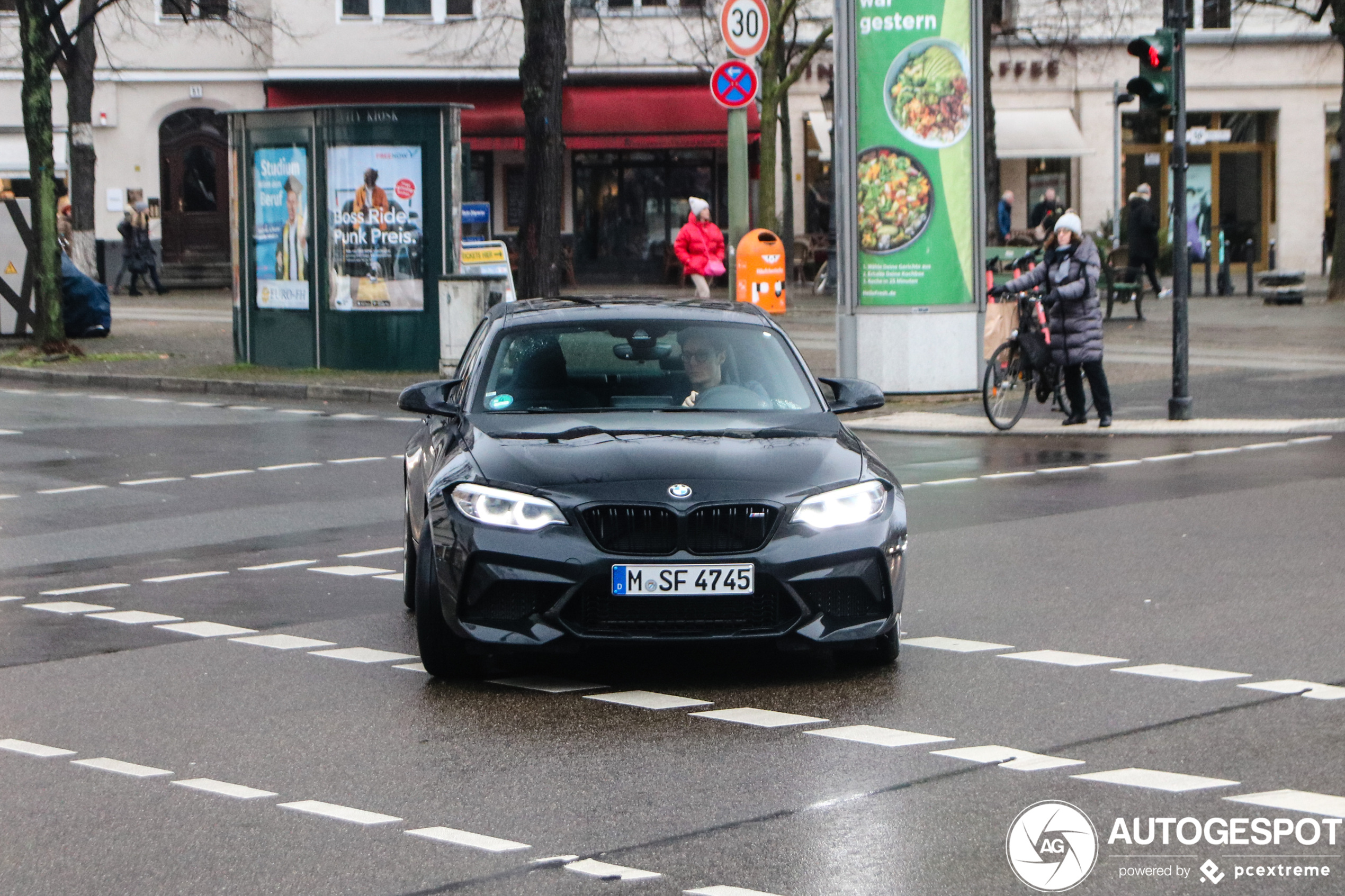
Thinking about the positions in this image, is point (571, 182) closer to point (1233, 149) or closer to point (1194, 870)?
point (1233, 149)

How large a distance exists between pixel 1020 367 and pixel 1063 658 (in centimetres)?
940

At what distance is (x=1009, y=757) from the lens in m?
6.29

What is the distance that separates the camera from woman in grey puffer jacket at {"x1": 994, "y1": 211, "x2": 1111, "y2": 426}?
1662 centimetres

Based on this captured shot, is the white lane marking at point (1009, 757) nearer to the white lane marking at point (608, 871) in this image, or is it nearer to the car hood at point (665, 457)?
the car hood at point (665, 457)

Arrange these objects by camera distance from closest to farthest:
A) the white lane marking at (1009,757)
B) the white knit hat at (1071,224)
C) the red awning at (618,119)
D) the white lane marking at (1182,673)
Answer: the white lane marking at (1009,757), the white lane marking at (1182,673), the white knit hat at (1071,224), the red awning at (618,119)

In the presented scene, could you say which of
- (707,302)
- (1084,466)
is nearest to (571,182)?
(1084,466)

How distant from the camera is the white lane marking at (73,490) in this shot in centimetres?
1394

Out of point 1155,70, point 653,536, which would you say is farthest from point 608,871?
point 1155,70

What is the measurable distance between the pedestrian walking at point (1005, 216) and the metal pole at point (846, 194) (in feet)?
61.6

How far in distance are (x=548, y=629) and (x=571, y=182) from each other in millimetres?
36456

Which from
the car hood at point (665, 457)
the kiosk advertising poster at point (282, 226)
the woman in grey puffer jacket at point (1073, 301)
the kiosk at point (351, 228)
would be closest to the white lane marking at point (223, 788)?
the car hood at point (665, 457)

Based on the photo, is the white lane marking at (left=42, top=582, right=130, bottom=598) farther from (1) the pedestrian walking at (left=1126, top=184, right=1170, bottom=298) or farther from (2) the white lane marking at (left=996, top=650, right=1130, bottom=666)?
(1) the pedestrian walking at (left=1126, top=184, right=1170, bottom=298)

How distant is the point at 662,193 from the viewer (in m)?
42.8

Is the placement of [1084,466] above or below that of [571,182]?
below
